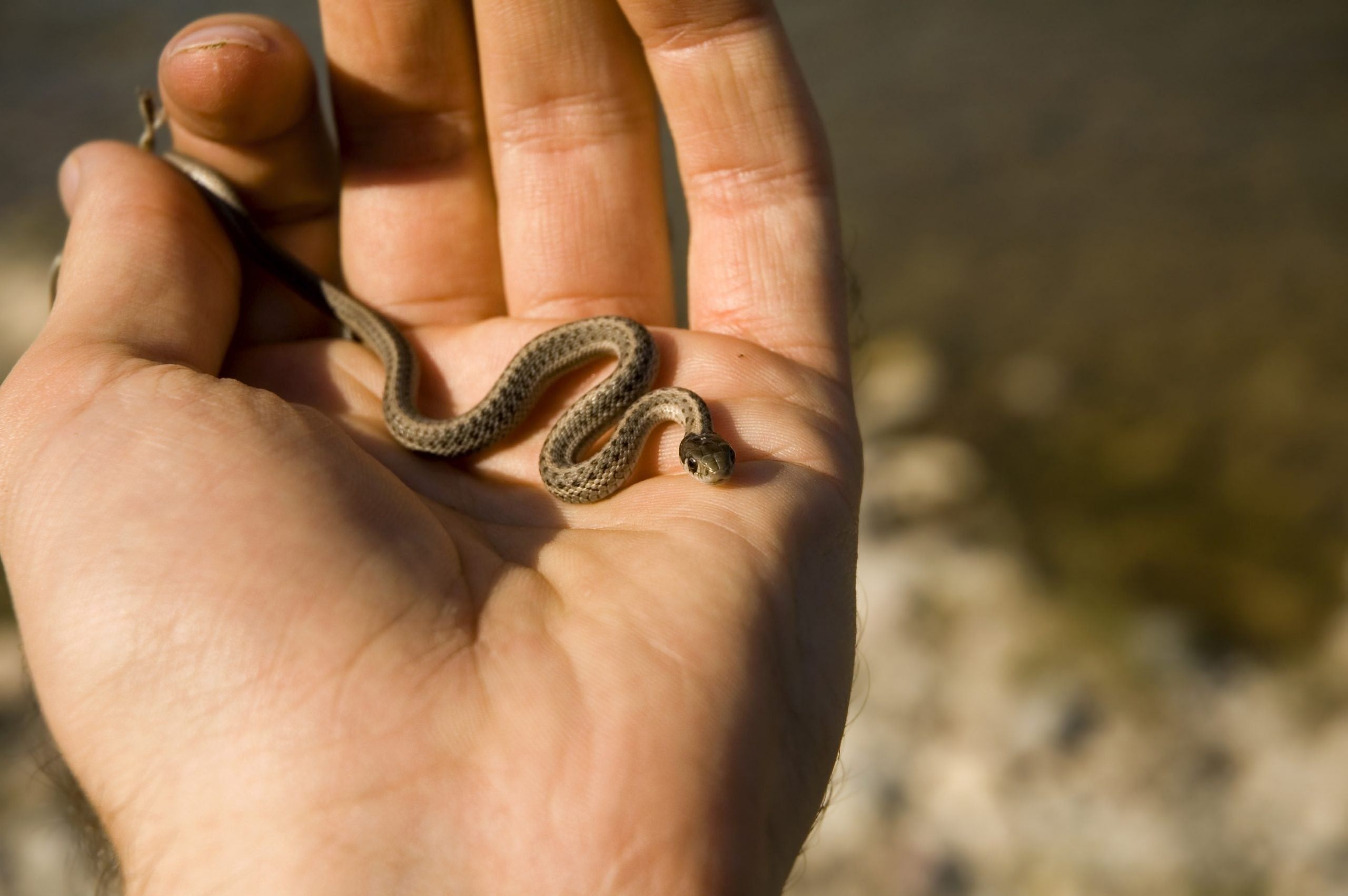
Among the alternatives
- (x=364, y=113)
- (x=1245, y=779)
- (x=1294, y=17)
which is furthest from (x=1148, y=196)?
(x=364, y=113)

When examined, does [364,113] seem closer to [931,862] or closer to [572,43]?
[572,43]

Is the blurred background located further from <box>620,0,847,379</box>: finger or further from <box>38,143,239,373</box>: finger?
<box>38,143,239,373</box>: finger

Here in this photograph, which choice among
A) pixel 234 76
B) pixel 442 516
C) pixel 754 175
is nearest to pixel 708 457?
pixel 442 516

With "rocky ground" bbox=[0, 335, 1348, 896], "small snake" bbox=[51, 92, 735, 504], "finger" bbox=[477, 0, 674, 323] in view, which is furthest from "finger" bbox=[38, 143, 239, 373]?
"rocky ground" bbox=[0, 335, 1348, 896]

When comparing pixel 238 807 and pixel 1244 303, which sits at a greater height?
pixel 238 807

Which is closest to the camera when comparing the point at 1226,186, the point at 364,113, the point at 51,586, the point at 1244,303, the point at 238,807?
the point at 238,807

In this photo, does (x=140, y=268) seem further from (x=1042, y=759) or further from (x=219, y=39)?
(x=1042, y=759)
